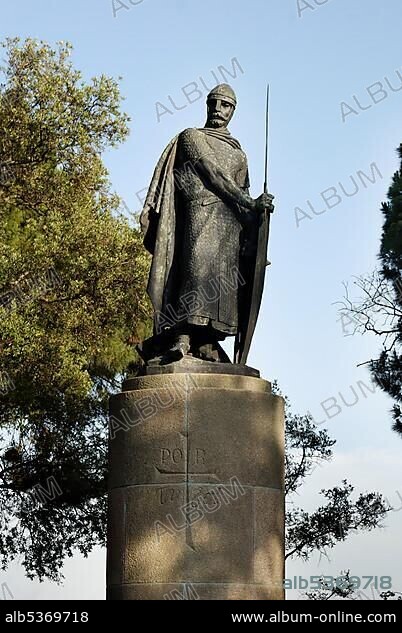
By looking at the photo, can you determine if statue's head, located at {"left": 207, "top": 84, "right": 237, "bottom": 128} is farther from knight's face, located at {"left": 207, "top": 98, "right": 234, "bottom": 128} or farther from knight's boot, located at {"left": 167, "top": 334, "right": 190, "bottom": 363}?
knight's boot, located at {"left": 167, "top": 334, "right": 190, "bottom": 363}

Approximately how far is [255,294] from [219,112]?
1.62 meters

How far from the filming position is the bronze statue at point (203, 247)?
9594 millimetres

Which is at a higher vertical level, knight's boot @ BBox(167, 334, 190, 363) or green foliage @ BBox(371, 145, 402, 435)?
green foliage @ BBox(371, 145, 402, 435)

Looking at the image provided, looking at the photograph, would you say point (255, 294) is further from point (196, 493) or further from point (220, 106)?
point (196, 493)

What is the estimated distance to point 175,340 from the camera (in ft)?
31.3

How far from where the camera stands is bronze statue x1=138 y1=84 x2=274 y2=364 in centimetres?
959

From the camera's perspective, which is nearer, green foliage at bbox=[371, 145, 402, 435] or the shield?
the shield

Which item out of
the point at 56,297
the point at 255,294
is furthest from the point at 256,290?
the point at 56,297

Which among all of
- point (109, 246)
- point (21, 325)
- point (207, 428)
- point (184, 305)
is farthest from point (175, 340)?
point (109, 246)

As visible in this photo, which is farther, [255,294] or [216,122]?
[216,122]

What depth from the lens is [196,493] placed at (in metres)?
8.72

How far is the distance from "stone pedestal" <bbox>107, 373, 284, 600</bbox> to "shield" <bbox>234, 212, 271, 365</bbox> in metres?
0.55

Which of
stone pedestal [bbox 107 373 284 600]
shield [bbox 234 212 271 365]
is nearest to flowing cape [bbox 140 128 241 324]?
shield [bbox 234 212 271 365]
